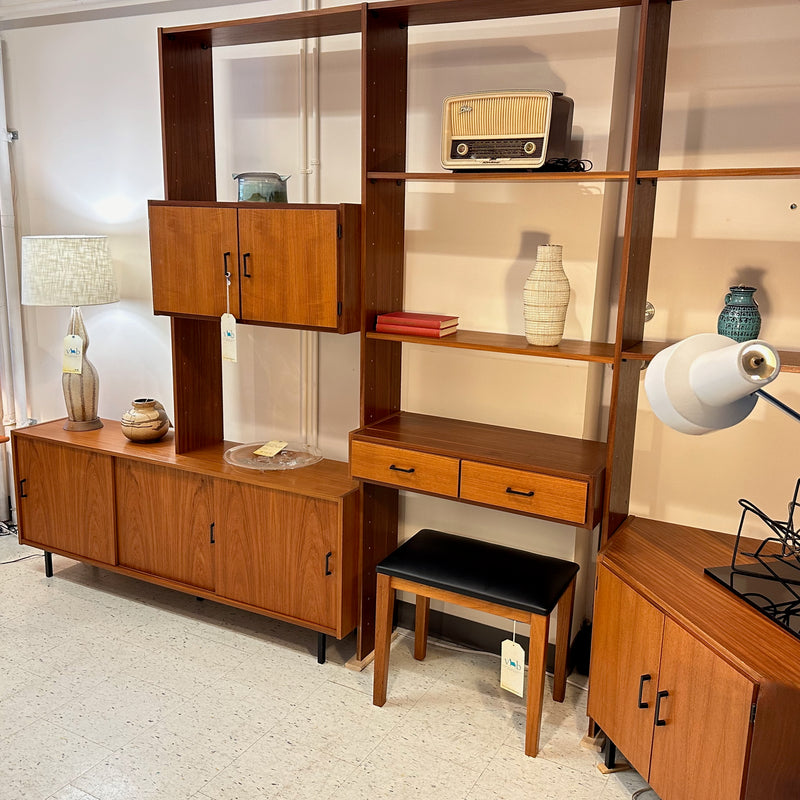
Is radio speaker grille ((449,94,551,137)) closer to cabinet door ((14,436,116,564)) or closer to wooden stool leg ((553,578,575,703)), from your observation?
wooden stool leg ((553,578,575,703))

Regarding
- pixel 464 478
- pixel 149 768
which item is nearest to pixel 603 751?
pixel 464 478

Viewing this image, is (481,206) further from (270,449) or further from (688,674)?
(688,674)

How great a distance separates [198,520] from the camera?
2.87 m

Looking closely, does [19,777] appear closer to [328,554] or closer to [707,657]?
[328,554]

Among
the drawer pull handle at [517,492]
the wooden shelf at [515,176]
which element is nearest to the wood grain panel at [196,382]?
the wooden shelf at [515,176]

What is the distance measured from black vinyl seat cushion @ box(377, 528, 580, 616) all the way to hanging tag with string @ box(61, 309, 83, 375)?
1577 mm

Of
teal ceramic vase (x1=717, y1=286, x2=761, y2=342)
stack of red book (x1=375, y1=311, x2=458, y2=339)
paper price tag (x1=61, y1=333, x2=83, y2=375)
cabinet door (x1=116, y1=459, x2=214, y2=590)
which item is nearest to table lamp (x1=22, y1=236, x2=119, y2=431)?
paper price tag (x1=61, y1=333, x2=83, y2=375)

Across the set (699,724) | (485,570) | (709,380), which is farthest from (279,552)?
(709,380)

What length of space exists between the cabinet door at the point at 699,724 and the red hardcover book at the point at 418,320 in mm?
1074

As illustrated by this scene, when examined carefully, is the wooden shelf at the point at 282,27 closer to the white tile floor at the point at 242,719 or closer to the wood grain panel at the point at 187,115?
the wood grain panel at the point at 187,115

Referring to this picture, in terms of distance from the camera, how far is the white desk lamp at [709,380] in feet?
3.43

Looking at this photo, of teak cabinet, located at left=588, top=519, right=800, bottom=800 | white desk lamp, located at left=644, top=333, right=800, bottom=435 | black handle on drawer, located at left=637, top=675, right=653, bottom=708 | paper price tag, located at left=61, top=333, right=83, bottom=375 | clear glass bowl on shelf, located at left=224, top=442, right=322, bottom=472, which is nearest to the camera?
white desk lamp, located at left=644, top=333, right=800, bottom=435

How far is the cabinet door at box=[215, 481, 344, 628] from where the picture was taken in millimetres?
2627

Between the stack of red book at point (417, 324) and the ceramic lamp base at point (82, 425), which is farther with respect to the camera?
the ceramic lamp base at point (82, 425)
